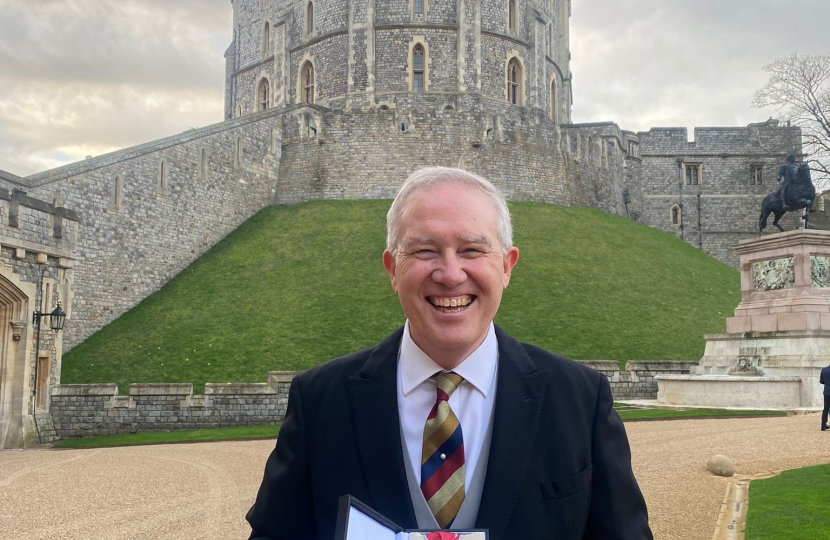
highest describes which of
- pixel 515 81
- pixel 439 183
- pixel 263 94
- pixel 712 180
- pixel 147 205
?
pixel 263 94

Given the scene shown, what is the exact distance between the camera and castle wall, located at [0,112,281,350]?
2269cm

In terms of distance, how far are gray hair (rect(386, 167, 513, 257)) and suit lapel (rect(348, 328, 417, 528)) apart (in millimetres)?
369

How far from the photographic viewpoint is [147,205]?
2516 cm

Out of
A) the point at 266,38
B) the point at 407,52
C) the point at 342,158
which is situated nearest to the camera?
the point at 342,158

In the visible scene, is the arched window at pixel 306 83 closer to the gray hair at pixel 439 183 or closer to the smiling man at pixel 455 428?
the gray hair at pixel 439 183

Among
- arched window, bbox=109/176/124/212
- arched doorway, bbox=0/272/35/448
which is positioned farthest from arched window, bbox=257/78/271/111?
arched doorway, bbox=0/272/35/448

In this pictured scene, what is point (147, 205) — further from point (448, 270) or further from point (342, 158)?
point (448, 270)

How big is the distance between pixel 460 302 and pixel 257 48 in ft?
149

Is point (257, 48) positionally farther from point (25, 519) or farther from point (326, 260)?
point (25, 519)

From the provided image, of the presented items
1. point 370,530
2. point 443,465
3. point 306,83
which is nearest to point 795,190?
point 443,465

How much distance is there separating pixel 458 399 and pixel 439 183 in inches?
25.3

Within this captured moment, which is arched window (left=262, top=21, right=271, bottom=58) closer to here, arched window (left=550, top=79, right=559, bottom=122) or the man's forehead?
arched window (left=550, top=79, right=559, bottom=122)

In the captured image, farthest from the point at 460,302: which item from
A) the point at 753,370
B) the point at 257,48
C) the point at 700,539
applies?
the point at 257,48

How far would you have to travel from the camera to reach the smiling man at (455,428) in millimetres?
2199
